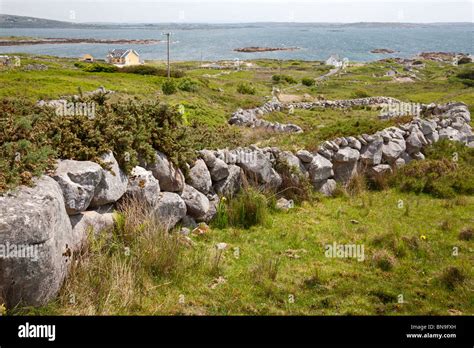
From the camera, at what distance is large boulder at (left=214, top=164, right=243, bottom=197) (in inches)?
392

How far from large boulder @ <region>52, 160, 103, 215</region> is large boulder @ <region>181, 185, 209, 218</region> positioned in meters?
2.29

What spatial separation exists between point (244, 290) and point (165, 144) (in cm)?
360

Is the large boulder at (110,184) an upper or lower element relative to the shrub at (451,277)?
upper

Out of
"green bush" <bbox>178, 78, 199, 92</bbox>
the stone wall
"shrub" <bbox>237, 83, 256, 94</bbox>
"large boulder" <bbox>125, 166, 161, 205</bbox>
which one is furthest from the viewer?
"shrub" <bbox>237, 83, 256, 94</bbox>

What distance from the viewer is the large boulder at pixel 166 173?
8531 mm

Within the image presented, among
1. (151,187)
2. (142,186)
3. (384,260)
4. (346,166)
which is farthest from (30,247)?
(346,166)

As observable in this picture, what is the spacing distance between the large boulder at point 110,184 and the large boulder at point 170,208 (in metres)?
0.77

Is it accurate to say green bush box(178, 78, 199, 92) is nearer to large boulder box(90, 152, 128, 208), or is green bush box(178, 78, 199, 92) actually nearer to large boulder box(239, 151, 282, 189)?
large boulder box(239, 151, 282, 189)

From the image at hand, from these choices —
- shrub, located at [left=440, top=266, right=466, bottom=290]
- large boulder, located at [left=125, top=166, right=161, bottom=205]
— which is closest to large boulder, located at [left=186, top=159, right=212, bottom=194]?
large boulder, located at [left=125, top=166, right=161, bottom=205]

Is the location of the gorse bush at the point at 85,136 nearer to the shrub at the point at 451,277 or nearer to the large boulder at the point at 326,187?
the large boulder at the point at 326,187

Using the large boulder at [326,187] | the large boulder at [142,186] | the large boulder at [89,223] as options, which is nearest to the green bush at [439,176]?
the large boulder at [326,187]

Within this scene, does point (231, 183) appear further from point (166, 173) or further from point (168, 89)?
point (168, 89)

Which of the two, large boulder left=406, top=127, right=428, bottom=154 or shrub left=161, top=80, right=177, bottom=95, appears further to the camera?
shrub left=161, top=80, right=177, bottom=95

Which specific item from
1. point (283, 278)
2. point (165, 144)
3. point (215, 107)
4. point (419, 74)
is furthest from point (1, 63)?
point (419, 74)
